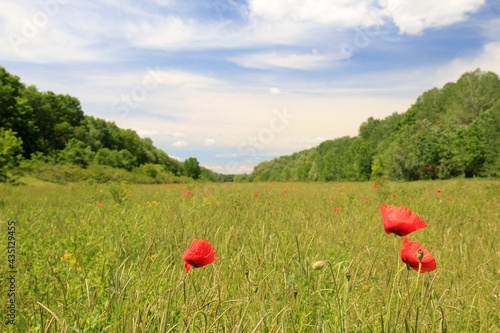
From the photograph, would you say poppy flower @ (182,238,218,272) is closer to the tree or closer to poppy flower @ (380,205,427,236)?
poppy flower @ (380,205,427,236)

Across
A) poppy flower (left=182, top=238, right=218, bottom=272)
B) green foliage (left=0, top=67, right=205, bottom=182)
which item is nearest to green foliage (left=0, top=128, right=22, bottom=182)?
poppy flower (left=182, top=238, right=218, bottom=272)

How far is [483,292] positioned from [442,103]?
62072 mm

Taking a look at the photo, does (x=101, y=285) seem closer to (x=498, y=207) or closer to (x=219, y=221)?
(x=219, y=221)

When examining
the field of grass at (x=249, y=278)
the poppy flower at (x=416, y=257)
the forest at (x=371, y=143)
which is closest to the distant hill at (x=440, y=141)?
the forest at (x=371, y=143)

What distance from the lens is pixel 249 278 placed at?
2152 mm

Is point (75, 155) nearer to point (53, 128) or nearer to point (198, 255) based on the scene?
point (53, 128)

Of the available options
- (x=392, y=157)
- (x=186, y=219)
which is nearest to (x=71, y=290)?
(x=186, y=219)

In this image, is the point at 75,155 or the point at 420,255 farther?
the point at 75,155

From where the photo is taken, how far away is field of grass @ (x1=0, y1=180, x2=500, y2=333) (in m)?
1.39

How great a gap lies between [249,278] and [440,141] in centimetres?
4416

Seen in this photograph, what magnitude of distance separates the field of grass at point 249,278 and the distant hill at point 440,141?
20016 mm

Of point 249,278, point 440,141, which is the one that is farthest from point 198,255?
point 440,141

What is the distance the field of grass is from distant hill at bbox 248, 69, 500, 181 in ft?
65.7

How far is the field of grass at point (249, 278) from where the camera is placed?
4.57 feet
